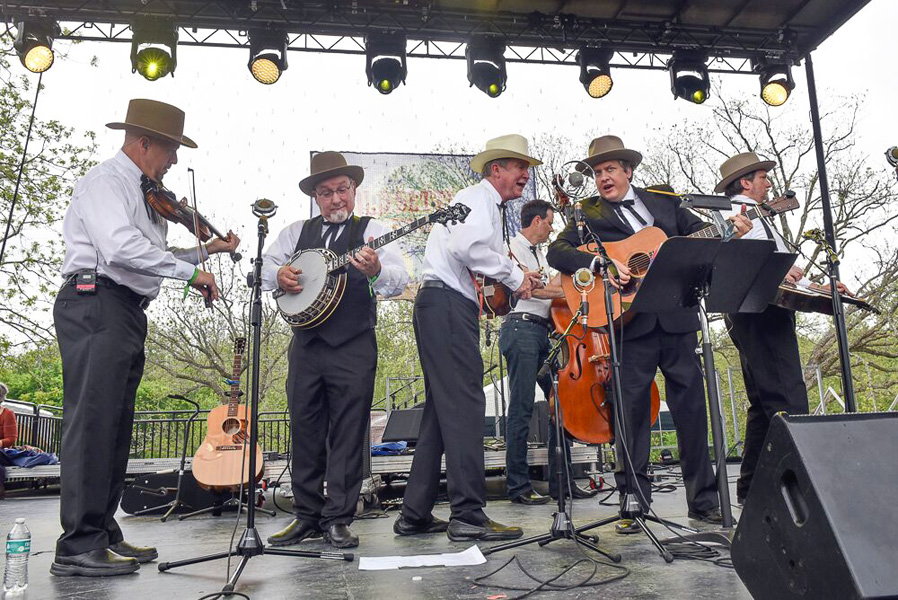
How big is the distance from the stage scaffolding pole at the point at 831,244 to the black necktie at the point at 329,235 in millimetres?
2979

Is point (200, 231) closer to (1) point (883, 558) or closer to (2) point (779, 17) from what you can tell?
(1) point (883, 558)

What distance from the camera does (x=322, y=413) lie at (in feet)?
13.1

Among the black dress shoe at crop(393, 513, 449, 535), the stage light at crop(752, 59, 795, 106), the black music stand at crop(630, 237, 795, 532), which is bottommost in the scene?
the black dress shoe at crop(393, 513, 449, 535)

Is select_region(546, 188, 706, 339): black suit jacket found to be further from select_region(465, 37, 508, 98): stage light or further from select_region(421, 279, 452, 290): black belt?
select_region(465, 37, 508, 98): stage light

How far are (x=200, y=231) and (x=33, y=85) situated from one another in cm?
1352

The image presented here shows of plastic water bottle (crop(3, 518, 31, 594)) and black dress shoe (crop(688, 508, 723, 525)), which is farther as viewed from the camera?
black dress shoe (crop(688, 508, 723, 525))

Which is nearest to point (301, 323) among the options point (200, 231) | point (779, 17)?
point (200, 231)

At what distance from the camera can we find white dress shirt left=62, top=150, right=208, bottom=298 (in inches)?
127

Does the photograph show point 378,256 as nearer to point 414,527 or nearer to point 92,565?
point 414,527

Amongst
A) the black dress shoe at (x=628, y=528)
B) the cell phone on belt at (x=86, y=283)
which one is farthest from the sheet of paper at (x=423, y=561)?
the cell phone on belt at (x=86, y=283)

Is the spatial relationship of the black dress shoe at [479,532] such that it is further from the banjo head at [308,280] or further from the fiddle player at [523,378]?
the fiddle player at [523,378]

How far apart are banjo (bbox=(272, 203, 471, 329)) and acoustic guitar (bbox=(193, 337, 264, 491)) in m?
1.99

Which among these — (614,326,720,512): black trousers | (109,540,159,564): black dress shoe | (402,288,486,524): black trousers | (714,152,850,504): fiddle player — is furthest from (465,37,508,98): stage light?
(109,540,159,564): black dress shoe

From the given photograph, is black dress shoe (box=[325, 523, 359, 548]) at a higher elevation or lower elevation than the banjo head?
lower
